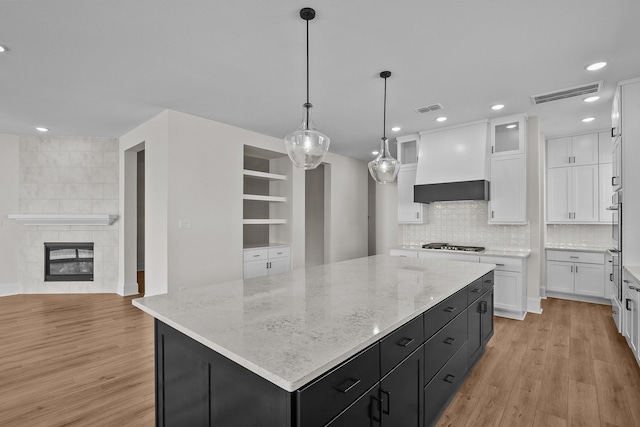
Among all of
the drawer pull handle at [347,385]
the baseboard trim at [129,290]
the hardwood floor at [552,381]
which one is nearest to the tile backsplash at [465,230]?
the hardwood floor at [552,381]

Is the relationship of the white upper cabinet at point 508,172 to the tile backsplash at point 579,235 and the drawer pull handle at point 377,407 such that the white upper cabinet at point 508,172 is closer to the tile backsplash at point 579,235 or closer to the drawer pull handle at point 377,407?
the tile backsplash at point 579,235

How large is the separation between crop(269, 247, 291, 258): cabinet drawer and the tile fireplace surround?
2708 mm

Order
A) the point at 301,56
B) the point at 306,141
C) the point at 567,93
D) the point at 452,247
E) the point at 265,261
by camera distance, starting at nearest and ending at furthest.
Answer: the point at 306,141 → the point at 301,56 → the point at 567,93 → the point at 452,247 → the point at 265,261

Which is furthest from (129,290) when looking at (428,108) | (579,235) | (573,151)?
(573,151)

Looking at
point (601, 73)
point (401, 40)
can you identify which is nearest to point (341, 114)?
point (401, 40)

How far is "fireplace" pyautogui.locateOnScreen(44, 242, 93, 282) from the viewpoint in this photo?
5332 mm

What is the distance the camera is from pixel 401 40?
2.37 meters

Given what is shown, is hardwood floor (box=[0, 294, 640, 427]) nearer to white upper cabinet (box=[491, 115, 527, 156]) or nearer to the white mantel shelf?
the white mantel shelf

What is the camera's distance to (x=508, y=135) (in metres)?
4.25

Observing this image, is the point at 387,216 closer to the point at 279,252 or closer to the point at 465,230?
the point at 465,230

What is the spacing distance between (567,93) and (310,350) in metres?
3.84

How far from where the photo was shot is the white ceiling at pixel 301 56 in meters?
2.04

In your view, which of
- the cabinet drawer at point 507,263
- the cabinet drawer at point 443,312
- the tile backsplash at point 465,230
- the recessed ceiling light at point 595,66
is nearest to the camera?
the cabinet drawer at point 443,312

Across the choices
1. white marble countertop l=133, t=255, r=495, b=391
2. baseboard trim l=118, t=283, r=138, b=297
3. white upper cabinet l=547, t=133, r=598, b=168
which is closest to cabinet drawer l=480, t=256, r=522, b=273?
white marble countertop l=133, t=255, r=495, b=391
